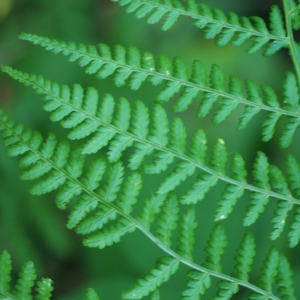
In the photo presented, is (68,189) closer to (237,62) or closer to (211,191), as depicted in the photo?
(211,191)

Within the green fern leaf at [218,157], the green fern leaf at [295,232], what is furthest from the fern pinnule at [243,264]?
the green fern leaf at [218,157]

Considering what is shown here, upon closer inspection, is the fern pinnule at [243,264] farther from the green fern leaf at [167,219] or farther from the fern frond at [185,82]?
the fern frond at [185,82]

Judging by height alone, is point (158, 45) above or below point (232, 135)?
above

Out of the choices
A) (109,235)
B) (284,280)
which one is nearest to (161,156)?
(109,235)

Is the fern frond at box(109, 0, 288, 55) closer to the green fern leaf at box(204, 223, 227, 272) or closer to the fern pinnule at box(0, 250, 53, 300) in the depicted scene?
the green fern leaf at box(204, 223, 227, 272)

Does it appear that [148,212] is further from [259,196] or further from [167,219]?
[259,196]

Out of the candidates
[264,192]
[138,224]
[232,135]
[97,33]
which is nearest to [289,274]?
[264,192]

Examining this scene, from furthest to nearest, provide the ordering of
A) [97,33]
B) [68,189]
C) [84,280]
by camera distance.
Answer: [97,33] → [84,280] → [68,189]

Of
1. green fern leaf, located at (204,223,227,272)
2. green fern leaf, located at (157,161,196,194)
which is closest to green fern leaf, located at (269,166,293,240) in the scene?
green fern leaf, located at (204,223,227,272)
